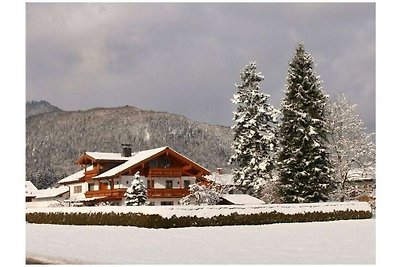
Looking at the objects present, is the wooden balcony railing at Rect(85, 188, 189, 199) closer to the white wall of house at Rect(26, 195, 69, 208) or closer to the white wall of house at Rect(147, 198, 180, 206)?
the white wall of house at Rect(147, 198, 180, 206)

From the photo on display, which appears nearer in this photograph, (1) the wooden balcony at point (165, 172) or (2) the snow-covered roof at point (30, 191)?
(1) the wooden balcony at point (165, 172)

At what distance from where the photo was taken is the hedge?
1409 inches

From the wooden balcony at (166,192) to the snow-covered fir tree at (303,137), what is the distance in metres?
15.5

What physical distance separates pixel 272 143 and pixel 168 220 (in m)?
24.1

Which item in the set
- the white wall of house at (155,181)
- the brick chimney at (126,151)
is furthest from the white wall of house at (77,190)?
the white wall of house at (155,181)

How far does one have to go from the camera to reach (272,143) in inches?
2245

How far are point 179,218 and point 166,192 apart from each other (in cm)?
2500

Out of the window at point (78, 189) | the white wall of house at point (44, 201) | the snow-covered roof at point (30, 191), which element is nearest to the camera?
the window at point (78, 189)

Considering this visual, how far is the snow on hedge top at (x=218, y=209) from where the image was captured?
117 feet

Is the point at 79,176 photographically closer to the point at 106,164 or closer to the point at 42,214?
the point at 106,164

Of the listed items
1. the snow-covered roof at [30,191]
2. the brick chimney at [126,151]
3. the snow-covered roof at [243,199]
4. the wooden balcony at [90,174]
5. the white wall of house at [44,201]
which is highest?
the brick chimney at [126,151]

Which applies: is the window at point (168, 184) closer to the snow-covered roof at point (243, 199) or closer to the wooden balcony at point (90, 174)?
the snow-covered roof at point (243, 199)

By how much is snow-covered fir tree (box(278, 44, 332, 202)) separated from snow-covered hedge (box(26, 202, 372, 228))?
3.56 m

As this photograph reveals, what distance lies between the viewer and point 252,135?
5747cm
